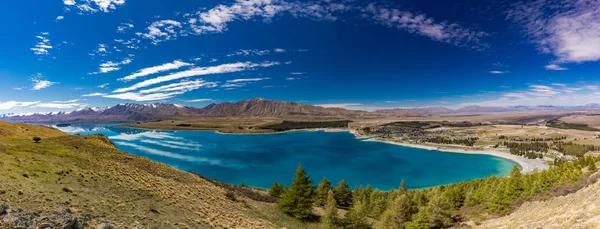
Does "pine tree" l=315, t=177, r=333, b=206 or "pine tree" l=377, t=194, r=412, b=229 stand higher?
"pine tree" l=377, t=194, r=412, b=229

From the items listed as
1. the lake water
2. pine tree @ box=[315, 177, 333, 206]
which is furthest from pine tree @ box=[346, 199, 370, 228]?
the lake water

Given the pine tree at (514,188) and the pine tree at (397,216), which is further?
the pine tree at (514,188)

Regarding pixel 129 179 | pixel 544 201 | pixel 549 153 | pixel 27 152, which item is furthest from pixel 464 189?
pixel 549 153

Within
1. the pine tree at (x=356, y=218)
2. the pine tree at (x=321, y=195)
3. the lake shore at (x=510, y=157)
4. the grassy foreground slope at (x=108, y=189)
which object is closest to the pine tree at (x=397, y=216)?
the pine tree at (x=356, y=218)

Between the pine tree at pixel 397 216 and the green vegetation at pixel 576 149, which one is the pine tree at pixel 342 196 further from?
the green vegetation at pixel 576 149

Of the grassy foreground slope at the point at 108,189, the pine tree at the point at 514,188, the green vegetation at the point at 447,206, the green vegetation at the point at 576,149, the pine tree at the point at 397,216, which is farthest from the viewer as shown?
the green vegetation at the point at 576,149

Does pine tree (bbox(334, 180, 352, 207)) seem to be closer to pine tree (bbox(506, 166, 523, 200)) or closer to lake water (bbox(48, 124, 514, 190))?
pine tree (bbox(506, 166, 523, 200))

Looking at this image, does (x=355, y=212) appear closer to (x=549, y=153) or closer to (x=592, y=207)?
(x=592, y=207)

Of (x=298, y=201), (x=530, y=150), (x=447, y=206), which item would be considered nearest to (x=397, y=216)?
(x=447, y=206)
